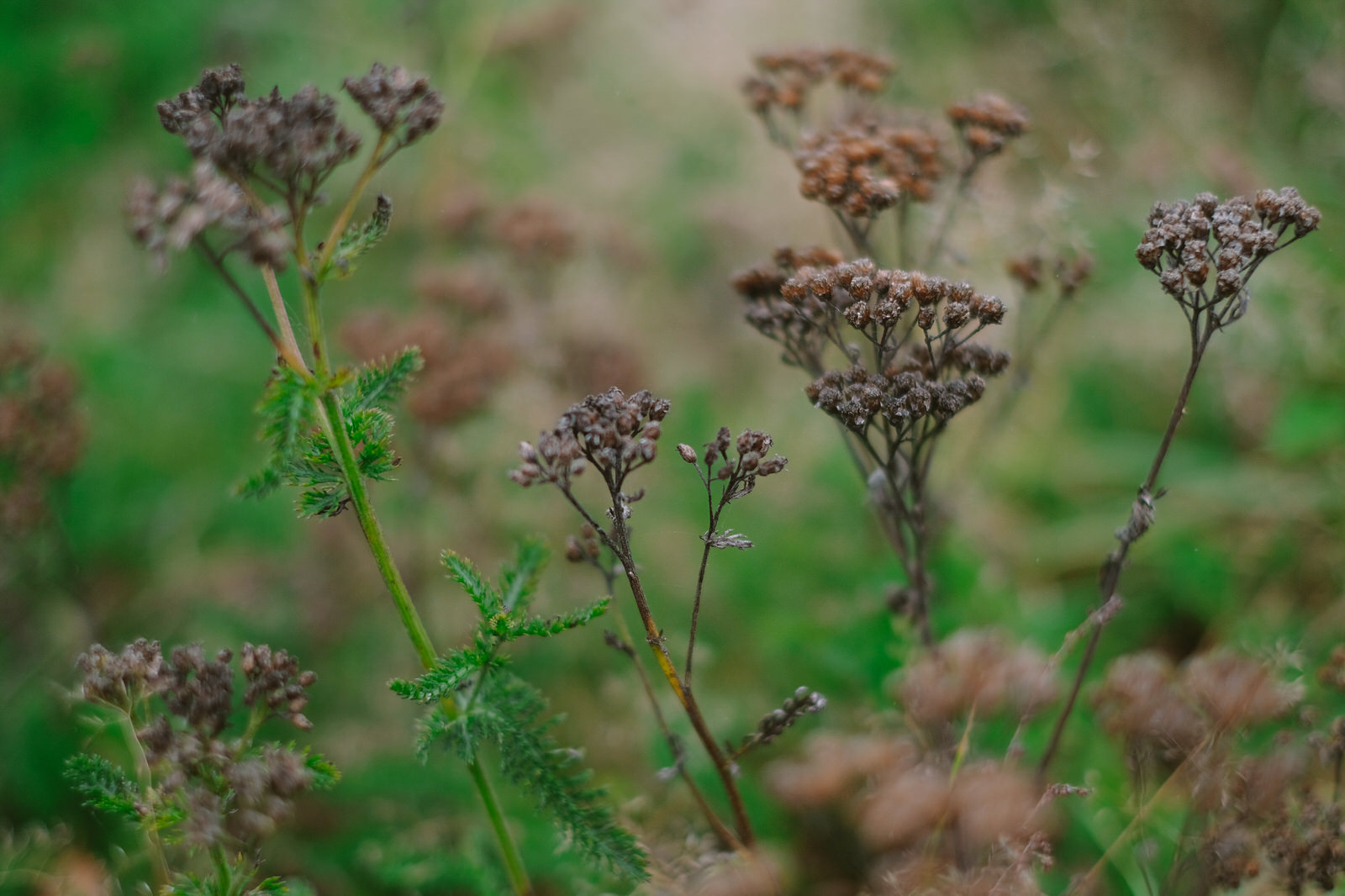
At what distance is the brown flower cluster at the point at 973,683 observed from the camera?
1.81 meters

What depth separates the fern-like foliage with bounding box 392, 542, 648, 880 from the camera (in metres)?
1.47

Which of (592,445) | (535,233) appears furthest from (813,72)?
(592,445)

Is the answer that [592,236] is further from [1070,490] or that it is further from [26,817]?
[26,817]

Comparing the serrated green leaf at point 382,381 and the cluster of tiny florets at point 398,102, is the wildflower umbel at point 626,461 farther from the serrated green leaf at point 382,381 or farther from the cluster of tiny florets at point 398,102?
the cluster of tiny florets at point 398,102

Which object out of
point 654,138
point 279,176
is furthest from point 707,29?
point 279,176

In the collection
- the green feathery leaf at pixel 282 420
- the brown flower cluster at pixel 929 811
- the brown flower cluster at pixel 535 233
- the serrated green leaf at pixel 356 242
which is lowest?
the brown flower cluster at pixel 929 811

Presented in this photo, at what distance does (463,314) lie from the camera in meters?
3.21

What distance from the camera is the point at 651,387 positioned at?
344 cm

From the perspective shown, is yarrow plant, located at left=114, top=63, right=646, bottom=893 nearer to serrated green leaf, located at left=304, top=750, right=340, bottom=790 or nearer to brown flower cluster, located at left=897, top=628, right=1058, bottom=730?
serrated green leaf, located at left=304, top=750, right=340, bottom=790

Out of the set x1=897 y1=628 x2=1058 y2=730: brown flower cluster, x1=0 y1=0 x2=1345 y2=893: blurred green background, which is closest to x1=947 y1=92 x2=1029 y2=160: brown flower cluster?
x1=0 y1=0 x2=1345 y2=893: blurred green background

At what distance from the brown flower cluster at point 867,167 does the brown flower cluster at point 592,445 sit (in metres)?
0.68

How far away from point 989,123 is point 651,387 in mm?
1627

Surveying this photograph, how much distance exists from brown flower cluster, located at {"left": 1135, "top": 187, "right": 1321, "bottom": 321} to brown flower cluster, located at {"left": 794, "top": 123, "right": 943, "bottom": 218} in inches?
18.9

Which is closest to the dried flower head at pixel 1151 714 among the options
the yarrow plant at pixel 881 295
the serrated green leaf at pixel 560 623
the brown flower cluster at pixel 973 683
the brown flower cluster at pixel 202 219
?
the brown flower cluster at pixel 973 683
